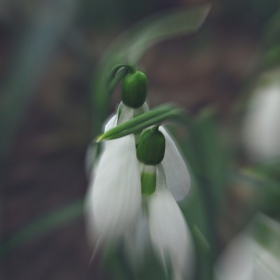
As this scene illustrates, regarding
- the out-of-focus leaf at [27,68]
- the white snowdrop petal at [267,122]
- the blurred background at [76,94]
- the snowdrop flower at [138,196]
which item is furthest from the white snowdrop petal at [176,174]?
the blurred background at [76,94]

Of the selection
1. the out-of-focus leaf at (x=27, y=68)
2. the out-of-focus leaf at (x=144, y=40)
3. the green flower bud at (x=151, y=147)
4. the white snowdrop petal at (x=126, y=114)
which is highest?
the out-of-focus leaf at (x=27, y=68)

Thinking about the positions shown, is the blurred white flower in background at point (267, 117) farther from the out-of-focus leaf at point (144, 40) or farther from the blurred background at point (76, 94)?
the blurred background at point (76, 94)

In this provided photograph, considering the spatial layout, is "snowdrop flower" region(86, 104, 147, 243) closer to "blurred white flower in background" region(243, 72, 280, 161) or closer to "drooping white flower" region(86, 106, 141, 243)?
"drooping white flower" region(86, 106, 141, 243)

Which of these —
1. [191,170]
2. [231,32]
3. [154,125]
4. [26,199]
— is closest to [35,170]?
[26,199]

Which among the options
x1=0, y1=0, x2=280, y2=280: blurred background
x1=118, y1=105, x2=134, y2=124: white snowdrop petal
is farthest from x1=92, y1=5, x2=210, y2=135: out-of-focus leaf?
x1=0, y1=0, x2=280, y2=280: blurred background

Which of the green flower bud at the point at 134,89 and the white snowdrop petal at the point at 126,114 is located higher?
the green flower bud at the point at 134,89

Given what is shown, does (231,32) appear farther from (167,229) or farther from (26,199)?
(167,229)

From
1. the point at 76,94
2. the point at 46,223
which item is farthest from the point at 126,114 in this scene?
the point at 76,94
